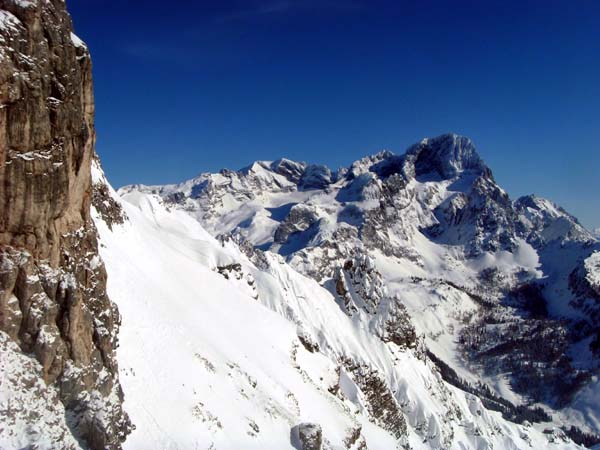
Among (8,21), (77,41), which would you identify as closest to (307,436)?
(77,41)

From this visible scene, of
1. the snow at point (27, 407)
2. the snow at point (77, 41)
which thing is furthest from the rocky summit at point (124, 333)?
the snow at point (77, 41)

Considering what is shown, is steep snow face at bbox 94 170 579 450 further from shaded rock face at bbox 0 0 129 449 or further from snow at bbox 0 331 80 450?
snow at bbox 0 331 80 450

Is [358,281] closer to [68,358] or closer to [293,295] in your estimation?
[293,295]

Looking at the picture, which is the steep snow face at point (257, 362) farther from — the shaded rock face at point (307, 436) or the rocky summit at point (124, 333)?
the rocky summit at point (124, 333)

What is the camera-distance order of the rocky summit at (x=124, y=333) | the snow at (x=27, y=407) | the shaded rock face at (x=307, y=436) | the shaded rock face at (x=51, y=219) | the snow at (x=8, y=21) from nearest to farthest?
the snow at (x=27, y=407) < the snow at (x=8, y=21) < the shaded rock face at (x=51, y=219) < the rocky summit at (x=124, y=333) < the shaded rock face at (x=307, y=436)

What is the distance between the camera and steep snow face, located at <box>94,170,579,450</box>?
1663 inches

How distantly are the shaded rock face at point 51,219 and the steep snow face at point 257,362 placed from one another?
5935mm

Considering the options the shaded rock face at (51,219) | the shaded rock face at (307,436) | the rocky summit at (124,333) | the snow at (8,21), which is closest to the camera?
the snow at (8,21)

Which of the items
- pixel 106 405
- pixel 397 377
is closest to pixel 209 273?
pixel 397 377

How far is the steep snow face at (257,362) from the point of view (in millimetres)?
42250

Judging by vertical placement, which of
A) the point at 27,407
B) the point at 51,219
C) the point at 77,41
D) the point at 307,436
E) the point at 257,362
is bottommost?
the point at 27,407

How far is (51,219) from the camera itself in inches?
1180

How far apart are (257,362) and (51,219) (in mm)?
35546

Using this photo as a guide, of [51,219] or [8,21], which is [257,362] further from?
[8,21]
